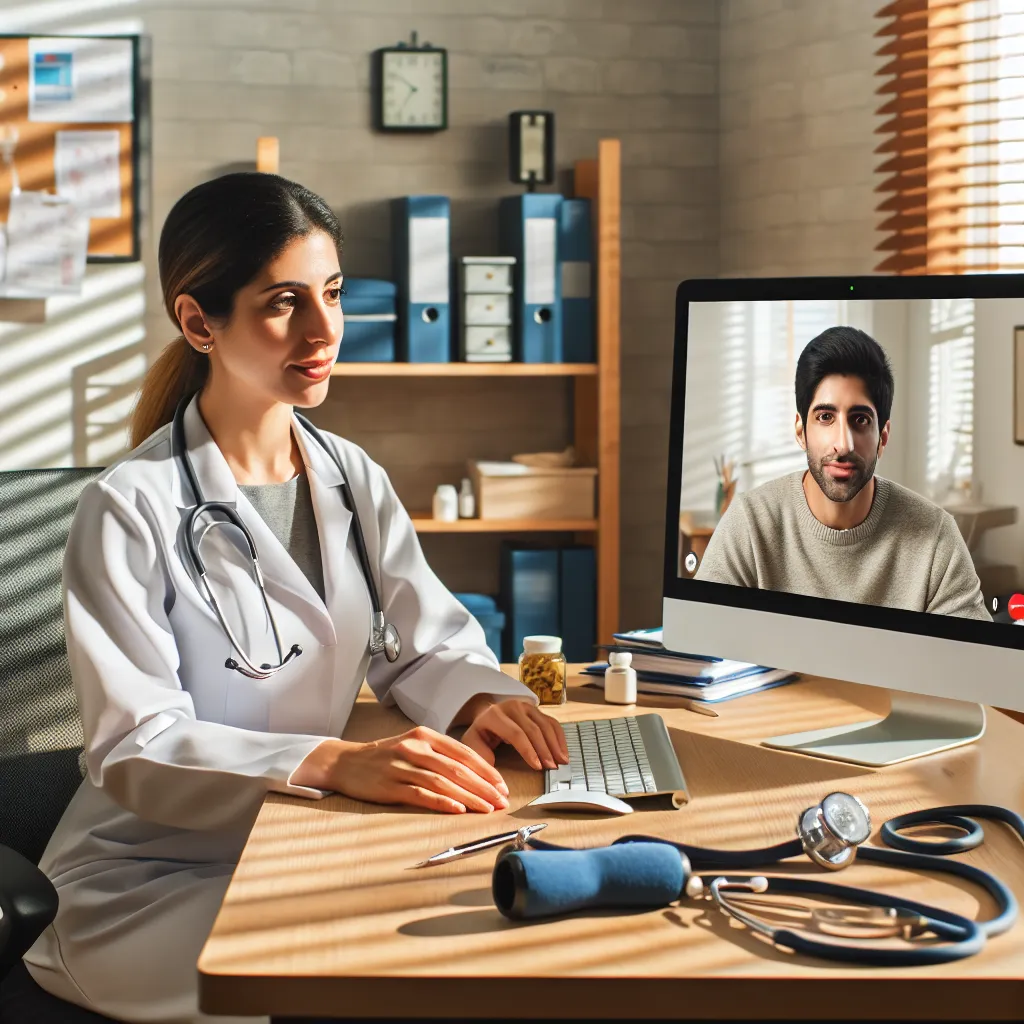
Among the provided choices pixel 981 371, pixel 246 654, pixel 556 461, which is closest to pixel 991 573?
pixel 981 371

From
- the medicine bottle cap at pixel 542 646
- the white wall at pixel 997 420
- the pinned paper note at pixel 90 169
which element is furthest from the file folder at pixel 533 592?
the white wall at pixel 997 420

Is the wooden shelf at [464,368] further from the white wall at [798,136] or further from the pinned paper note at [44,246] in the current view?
the pinned paper note at [44,246]

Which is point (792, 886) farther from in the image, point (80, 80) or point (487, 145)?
point (80, 80)

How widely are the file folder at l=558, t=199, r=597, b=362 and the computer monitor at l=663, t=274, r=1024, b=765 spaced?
1590mm

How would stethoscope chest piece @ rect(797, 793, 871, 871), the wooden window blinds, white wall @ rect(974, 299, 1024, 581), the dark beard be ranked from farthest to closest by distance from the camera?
the wooden window blinds → the dark beard → white wall @ rect(974, 299, 1024, 581) → stethoscope chest piece @ rect(797, 793, 871, 871)

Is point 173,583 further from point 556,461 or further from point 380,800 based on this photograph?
point 556,461

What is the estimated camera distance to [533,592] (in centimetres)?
312

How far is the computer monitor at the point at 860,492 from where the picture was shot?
4.17 feet

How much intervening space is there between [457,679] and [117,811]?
1.36ft

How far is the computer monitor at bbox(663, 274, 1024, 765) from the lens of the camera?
1270mm

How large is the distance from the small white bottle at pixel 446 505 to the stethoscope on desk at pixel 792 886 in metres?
2.11

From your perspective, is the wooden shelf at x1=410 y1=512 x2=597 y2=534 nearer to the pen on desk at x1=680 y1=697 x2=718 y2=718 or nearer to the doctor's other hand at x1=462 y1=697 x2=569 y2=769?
the pen on desk at x1=680 y1=697 x2=718 y2=718

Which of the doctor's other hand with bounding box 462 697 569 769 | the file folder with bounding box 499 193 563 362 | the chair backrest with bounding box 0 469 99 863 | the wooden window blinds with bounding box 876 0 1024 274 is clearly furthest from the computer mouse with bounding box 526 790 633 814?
the file folder with bounding box 499 193 563 362

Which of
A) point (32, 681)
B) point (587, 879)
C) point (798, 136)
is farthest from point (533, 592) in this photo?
point (587, 879)
